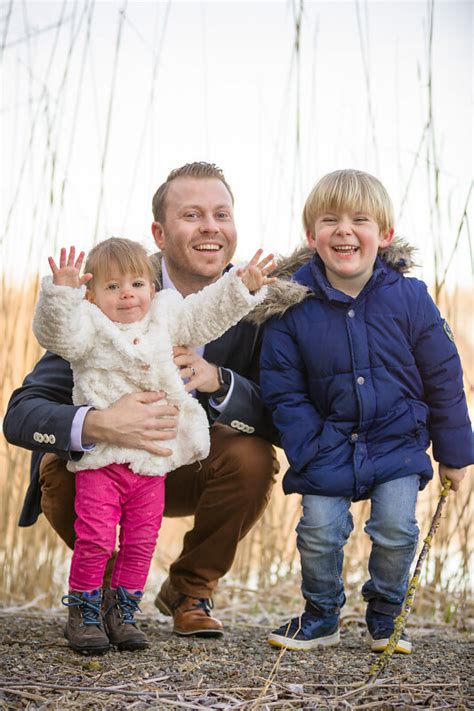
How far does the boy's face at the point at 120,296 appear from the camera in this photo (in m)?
2.20

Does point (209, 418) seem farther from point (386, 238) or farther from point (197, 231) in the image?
point (386, 238)

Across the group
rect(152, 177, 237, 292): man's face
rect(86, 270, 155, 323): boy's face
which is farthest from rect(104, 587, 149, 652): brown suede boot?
rect(152, 177, 237, 292): man's face

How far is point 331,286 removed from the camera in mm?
2430

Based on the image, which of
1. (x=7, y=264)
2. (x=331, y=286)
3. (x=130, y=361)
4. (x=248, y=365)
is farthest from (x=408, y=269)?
(x=7, y=264)

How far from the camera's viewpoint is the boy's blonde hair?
7.76 feet

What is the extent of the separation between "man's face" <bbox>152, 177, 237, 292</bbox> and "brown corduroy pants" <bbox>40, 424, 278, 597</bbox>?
474 mm

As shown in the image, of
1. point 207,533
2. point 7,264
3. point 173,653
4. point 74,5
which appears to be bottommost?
point 173,653

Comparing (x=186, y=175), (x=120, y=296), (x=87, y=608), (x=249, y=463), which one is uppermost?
(x=186, y=175)

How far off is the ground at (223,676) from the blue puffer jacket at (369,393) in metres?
0.43

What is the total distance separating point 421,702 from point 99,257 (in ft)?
4.05

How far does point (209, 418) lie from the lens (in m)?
2.62

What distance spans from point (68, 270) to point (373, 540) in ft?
3.36

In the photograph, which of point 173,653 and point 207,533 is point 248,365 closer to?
point 207,533

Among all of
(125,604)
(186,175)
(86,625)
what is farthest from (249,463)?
(186,175)
